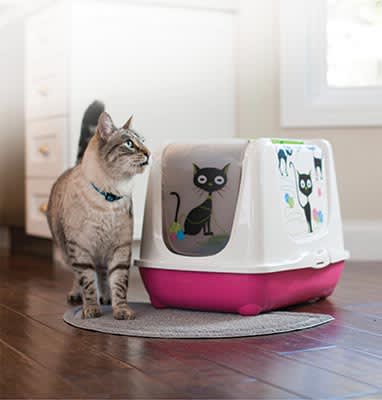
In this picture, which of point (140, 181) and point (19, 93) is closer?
point (140, 181)

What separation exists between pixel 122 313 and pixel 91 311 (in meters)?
0.08

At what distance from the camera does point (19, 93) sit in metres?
3.34

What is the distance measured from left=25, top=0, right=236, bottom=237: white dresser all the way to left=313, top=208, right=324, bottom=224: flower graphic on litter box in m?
0.87

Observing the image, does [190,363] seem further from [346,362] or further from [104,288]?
[104,288]

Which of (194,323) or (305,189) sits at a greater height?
(305,189)

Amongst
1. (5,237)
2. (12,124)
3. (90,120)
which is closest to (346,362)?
(90,120)

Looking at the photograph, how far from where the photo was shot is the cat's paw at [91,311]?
1.74 metres

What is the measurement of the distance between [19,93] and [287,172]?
1.83m

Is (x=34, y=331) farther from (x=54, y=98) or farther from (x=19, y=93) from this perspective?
(x=19, y=93)

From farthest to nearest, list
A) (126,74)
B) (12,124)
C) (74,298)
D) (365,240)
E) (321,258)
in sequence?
(12,124) → (365,240) → (126,74) → (74,298) → (321,258)

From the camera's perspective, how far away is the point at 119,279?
1.77 meters

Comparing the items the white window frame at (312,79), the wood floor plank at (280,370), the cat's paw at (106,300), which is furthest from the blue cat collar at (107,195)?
the white window frame at (312,79)

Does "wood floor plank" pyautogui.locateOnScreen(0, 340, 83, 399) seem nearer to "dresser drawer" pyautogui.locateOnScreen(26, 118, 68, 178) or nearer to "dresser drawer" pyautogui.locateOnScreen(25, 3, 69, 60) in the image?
"dresser drawer" pyautogui.locateOnScreen(26, 118, 68, 178)

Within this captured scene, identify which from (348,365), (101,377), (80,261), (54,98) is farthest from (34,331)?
(54,98)
